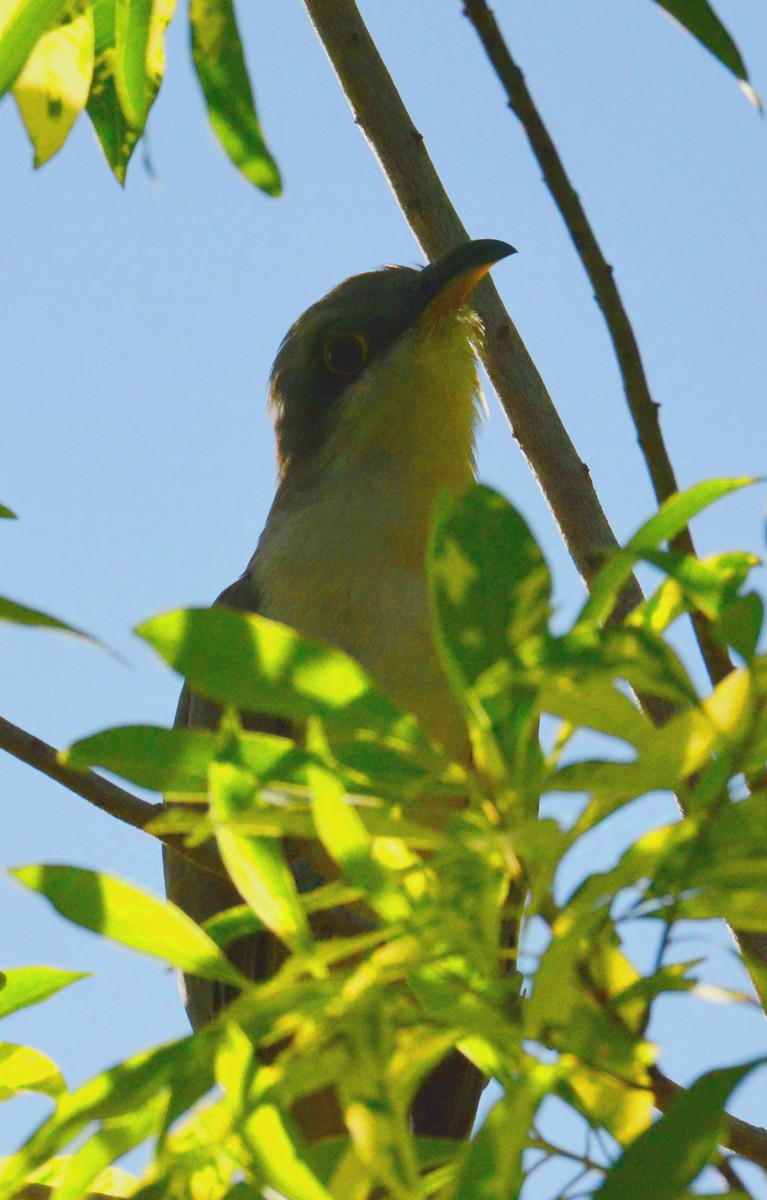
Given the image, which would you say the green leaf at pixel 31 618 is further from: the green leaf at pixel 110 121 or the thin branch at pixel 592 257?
the green leaf at pixel 110 121

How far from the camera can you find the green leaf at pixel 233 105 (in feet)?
10.5

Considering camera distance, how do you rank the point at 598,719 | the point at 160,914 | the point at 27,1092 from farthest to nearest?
1. the point at 27,1092
2. the point at 160,914
3. the point at 598,719

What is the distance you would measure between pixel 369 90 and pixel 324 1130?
321cm

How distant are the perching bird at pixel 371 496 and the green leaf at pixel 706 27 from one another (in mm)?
2593

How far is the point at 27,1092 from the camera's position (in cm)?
227

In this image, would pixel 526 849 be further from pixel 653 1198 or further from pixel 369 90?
pixel 369 90

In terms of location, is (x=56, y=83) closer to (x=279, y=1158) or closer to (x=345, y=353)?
(x=279, y=1158)

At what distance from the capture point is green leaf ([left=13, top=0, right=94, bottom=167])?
120 inches

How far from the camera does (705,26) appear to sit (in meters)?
2.09

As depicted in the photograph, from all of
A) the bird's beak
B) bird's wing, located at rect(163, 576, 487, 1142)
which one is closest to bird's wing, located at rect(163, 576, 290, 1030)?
bird's wing, located at rect(163, 576, 487, 1142)

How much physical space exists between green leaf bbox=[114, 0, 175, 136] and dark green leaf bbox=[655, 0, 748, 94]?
140cm

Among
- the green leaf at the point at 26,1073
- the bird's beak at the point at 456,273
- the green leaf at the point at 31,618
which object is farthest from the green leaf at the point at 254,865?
the bird's beak at the point at 456,273

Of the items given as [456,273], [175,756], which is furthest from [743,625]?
[456,273]

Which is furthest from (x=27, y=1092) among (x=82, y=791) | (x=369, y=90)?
(x=369, y=90)
